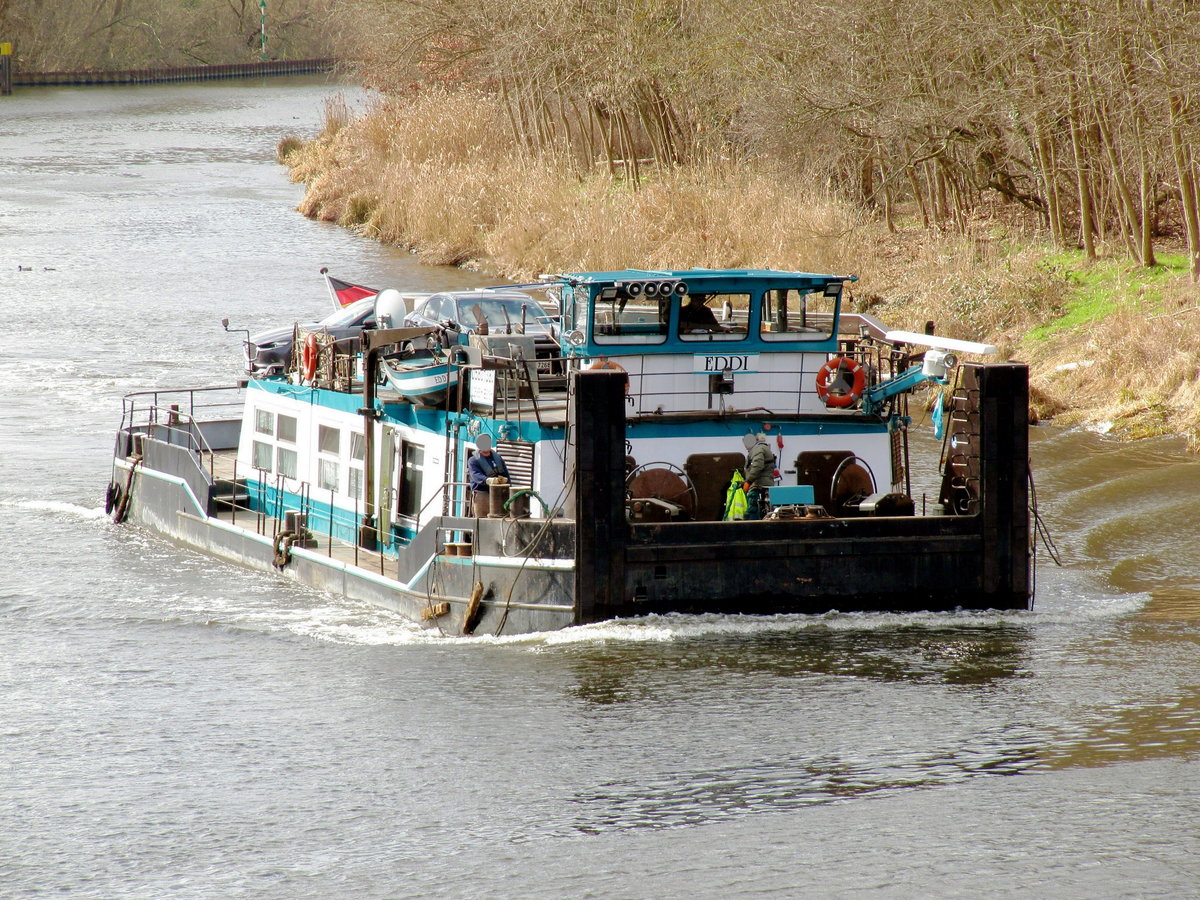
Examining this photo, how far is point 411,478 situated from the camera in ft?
64.7

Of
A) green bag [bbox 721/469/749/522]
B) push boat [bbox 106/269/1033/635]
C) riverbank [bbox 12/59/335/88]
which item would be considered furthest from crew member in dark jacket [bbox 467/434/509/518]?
riverbank [bbox 12/59/335/88]

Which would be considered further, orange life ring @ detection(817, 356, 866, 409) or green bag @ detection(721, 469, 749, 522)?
orange life ring @ detection(817, 356, 866, 409)

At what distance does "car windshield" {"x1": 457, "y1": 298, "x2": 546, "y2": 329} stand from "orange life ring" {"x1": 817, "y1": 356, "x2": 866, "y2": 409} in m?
5.03

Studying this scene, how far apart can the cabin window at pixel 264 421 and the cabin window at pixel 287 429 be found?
207 mm

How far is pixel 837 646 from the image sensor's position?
17.3m

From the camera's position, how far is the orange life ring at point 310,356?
2145 centimetres

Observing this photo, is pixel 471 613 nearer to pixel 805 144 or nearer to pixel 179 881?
pixel 179 881

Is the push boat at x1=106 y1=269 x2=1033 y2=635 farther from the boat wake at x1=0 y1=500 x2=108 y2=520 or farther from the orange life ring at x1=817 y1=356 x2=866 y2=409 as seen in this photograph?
the boat wake at x1=0 y1=500 x2=108 y2=520

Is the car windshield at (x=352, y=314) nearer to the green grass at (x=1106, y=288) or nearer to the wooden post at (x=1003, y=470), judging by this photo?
Answer: the wooden post at (x=1003, y=470)

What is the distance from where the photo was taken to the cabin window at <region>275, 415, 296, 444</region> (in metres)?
22.3

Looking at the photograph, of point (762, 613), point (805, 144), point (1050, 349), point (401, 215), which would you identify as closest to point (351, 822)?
point (762, 613)

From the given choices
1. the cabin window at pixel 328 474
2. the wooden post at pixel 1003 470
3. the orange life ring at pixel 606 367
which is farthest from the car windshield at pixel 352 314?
the wooden post at pixel 1003 470

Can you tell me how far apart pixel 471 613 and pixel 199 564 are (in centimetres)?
674

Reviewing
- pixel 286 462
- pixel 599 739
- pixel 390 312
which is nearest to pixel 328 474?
pixel 286 462
